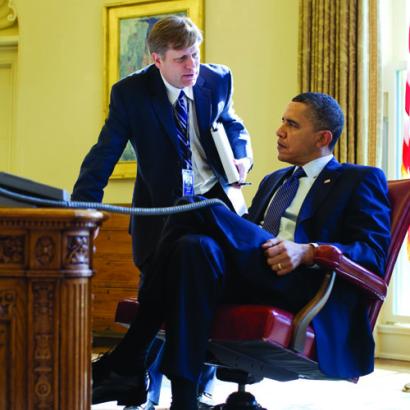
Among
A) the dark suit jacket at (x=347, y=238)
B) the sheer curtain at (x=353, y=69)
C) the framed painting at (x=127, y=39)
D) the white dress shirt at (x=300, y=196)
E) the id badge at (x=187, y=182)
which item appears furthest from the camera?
the framed painting at (x=127, y=39)

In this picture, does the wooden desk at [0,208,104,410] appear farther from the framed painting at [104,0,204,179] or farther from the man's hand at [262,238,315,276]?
the framed painting at [104,0,204,179]

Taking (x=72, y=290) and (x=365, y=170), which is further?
(x=365, y=170)

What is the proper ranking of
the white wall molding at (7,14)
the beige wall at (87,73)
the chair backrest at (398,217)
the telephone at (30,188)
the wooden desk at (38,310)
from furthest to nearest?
1. the white wall molding at (7,14)
2. the beige wall at (87,73)
3. the chair backrest at (398,217)
4. the telephone at (30,188)
5. the wooden desk at (38,310)

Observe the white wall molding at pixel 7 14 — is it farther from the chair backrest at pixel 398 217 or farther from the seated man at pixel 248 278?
the chair backrest at pixel 398 217

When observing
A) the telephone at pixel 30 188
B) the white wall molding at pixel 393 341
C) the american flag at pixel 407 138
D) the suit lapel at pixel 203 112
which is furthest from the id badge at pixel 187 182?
the white wall molding at pixel 393 341

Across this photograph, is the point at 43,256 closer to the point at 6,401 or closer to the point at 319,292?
the point at 6,401

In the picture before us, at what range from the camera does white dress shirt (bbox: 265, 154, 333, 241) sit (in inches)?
109

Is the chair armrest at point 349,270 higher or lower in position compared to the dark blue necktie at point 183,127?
lower

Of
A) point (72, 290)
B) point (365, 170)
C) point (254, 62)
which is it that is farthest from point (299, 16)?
point (72, 290)

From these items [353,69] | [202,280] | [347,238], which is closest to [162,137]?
[347,238]

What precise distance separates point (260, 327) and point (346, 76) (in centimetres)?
314

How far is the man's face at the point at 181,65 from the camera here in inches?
118

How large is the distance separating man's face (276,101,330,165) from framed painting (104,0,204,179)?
10.6 ft

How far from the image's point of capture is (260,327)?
221cm
